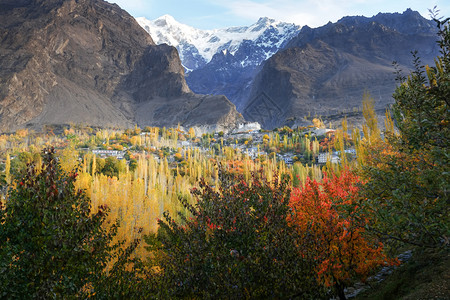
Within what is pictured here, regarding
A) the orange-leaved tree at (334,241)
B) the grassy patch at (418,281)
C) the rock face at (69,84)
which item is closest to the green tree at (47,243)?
the orange-leaved tree at (334,241)

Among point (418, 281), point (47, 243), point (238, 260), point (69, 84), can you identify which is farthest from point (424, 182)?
point (69, 84)

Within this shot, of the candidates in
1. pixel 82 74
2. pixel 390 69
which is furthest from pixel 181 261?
pixel 390 69

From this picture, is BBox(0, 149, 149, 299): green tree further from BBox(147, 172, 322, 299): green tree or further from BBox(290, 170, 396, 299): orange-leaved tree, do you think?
BBox(290, 170, 396, 299): orange-leaved tree

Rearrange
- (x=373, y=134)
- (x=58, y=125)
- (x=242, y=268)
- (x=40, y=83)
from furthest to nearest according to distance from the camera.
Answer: (x=40, y=83) < (x=58, y=125) < (x=373, y=134) < (x=242, y=268)

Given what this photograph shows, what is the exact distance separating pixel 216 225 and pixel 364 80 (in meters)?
192

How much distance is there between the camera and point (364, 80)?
175000mm

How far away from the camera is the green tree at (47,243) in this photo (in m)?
5.18

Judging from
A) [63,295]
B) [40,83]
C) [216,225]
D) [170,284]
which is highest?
[40,83]

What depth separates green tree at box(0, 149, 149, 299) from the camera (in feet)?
17.0

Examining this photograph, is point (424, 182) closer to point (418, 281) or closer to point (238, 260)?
point (238, 260)

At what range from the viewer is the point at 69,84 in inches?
6245

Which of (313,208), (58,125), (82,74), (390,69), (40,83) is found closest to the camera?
(313,208)

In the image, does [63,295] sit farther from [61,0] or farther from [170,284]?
[61,0]

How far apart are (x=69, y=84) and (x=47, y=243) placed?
17660 cm
